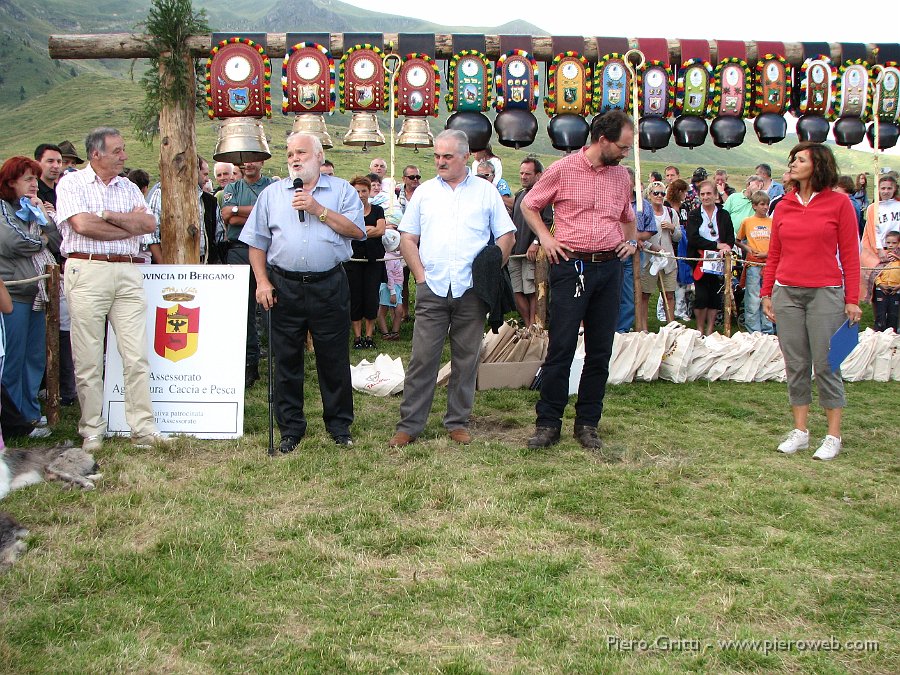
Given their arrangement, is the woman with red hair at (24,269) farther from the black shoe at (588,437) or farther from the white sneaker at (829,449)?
the white sneaker at (829,449)

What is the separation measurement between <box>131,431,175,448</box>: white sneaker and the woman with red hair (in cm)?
114

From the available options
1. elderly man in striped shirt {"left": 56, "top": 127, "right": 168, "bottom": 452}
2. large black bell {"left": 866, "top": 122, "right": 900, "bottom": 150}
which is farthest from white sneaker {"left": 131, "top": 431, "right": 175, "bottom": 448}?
large black bell {"left": 866, "top": 122, "right": 900, "bottom": 150}

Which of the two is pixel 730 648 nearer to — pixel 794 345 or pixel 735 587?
pixel 735 587

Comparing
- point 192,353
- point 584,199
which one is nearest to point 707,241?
point 584,199

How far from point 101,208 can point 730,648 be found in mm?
4759

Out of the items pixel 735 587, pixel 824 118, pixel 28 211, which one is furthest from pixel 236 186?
pixel 824 118

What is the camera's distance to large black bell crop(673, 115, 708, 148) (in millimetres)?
9656

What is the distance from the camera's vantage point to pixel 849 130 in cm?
1006

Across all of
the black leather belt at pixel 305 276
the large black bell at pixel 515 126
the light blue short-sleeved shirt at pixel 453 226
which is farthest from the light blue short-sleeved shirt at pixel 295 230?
the large black bell at pixel 515 126

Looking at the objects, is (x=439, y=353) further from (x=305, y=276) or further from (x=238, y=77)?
(x=238, y=77)

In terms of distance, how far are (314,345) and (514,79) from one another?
463 cm

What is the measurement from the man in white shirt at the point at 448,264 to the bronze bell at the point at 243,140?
2.65 meters

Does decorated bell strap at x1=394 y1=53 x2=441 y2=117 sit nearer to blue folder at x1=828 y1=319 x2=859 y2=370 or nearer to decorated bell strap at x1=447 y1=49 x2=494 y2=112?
decorated bell strap at x1=447 y1=49 x2=494 y2=112

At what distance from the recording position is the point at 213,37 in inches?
314
